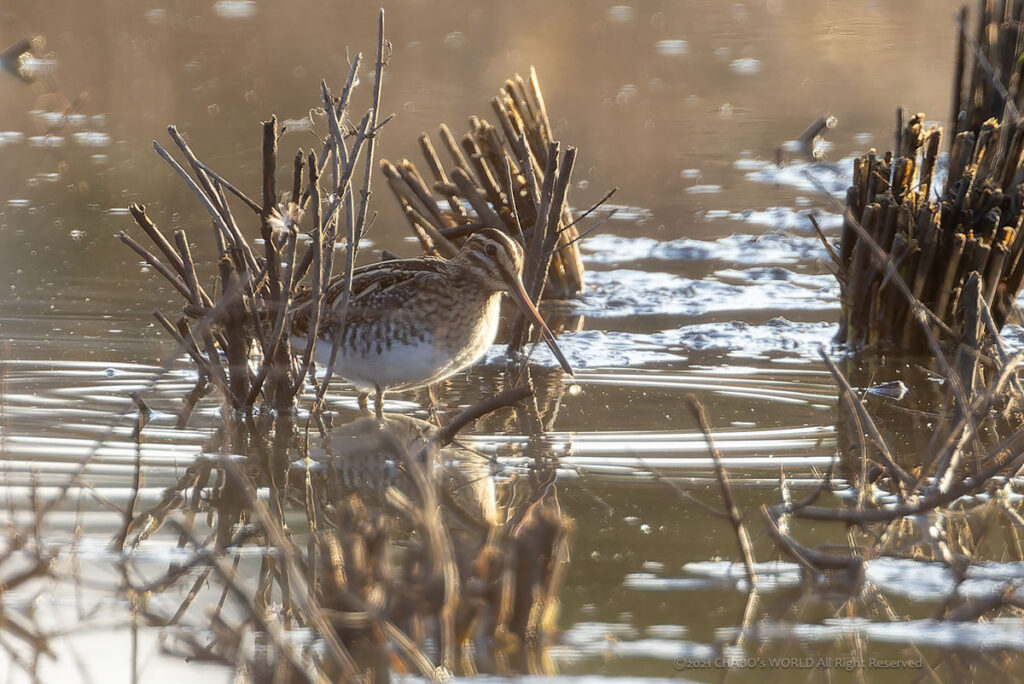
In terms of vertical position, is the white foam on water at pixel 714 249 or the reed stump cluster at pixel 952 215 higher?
the reed stump cluster at pixel 952 215

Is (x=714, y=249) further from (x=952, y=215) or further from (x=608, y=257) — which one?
(x=952, y=215)

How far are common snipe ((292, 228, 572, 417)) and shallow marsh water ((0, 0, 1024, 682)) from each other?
267 millimetres

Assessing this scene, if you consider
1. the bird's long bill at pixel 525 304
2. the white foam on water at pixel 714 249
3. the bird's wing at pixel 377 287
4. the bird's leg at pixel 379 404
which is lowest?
the white foam on water at pixel 714 249

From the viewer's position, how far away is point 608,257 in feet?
26.2

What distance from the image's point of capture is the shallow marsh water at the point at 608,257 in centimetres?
343

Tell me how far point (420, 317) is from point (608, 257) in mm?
2997

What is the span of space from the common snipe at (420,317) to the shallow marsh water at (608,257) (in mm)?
267

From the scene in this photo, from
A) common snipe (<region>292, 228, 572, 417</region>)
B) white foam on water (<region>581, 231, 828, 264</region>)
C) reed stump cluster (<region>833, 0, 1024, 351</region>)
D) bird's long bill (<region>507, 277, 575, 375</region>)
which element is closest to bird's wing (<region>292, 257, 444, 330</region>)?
common snipe (<region>292, 228, 572, 417</region>)

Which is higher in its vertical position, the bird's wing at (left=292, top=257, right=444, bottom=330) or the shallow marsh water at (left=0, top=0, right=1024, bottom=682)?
the bird's wing at (left=292, top=257, right=444, bottom=330)

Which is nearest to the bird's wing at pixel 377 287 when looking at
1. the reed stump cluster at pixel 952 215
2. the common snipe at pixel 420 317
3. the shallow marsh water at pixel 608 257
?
the common snipe at pixel 420 317

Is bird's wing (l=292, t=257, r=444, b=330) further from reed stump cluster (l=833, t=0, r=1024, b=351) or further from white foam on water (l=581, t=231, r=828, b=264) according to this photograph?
white foam on water (l=581, t=231, r=828, b=264)

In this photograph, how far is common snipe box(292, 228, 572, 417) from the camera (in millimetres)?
5105

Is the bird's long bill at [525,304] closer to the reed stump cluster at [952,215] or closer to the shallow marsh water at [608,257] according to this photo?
the shallow marsh water at [608,257]

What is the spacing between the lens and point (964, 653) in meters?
3.12
